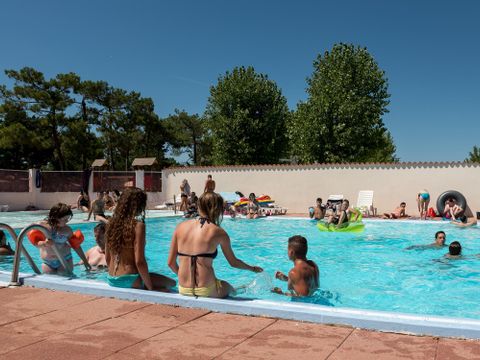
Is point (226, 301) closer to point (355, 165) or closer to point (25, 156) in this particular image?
point (355, 165)

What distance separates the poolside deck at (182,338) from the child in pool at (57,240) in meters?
1.74

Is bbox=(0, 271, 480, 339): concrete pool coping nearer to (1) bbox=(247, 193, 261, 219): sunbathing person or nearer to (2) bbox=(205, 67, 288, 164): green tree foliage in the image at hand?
(1) bbox=(247, 193, 261, 219): sunbathing person

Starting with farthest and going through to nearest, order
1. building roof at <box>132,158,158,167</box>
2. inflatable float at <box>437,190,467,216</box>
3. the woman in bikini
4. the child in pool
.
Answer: building roof at <box>132,158,158,167</box>, inflatable float at <box>437,190,467,216</box>, the child in pool, the woman in bikini

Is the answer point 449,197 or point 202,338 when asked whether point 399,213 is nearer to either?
point 449,197

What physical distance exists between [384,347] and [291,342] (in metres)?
0.64

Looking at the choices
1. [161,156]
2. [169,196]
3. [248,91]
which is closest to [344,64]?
[248,91]

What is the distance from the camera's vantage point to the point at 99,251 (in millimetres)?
7395

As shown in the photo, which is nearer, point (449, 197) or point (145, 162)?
point (449, 197)

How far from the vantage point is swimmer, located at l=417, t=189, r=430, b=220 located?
18375mm

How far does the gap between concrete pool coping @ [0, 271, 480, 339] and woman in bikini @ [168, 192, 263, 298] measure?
0.63 ft

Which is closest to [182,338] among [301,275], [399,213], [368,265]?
[301,275]

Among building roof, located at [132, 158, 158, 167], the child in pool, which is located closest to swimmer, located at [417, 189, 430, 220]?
the child in pool

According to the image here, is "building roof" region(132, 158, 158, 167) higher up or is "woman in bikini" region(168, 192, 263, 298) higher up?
"building roof" region(132, 158, 158, 167)

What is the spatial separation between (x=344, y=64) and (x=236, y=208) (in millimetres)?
15801
